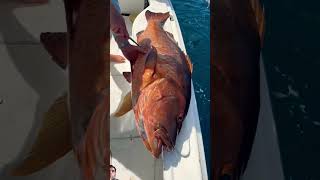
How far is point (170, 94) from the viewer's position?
339 cm

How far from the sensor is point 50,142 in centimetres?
59

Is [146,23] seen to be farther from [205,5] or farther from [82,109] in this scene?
[82,109]

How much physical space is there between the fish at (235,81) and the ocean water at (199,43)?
251 centimetres

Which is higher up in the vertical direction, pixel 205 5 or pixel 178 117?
pixel 205 5

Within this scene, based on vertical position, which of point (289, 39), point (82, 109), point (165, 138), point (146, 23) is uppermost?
point (289, 39)

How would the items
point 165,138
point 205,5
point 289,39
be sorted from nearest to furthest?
point 289,39
point 165,138
point 205,5

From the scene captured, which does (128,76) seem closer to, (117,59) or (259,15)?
(117,59)

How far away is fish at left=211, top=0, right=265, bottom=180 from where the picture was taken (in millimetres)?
549

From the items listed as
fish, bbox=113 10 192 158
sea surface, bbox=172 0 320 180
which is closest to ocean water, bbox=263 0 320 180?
sea surface, bbox=172 0 320 180

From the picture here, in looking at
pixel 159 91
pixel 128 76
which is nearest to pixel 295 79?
pixel 159 91

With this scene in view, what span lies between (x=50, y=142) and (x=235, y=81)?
0.25 meters

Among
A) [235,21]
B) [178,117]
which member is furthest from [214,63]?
[178,117]

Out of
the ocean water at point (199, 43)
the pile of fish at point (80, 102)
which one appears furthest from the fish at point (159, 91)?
the pile of fish at point (80, 102)

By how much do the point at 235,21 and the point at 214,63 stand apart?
7 cm
